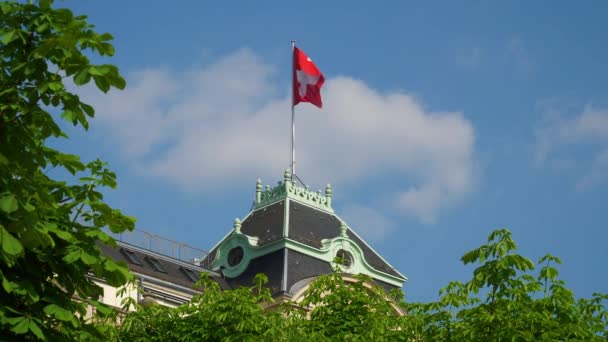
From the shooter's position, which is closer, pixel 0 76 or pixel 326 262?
pixel 0 76

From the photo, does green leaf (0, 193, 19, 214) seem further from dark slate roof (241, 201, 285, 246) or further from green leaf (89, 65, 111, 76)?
dark slate roof (241, 201, 285, 246)

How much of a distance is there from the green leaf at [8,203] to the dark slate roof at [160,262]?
29.6m

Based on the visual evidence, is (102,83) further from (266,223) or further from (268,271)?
(266,223)

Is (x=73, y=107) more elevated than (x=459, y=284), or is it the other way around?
(x=459, y=284)

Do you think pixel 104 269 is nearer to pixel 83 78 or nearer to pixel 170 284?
pixel 83 78

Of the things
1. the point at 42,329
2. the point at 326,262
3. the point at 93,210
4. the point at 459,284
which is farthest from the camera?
the point at 326,262

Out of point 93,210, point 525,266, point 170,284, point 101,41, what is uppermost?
point 170,284

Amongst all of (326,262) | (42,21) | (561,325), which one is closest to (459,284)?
(561,325)

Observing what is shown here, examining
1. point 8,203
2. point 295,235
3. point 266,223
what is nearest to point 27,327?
point 8,203

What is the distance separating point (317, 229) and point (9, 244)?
37.2 metres

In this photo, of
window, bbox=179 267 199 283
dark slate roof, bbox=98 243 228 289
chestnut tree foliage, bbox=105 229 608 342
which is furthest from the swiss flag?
chestnut tree foliage, bbox=105 229 608 342

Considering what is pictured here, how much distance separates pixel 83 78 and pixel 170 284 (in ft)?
100

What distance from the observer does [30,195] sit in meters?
14.9

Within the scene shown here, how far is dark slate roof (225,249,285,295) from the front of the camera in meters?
47.1
